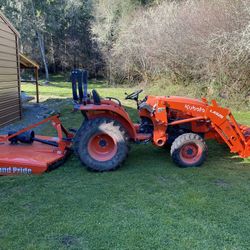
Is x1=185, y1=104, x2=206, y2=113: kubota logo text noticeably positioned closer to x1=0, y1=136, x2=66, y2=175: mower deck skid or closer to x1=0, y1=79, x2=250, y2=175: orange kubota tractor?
x1=0, y1=79, x2=250, y2=175: orange kubota tractor

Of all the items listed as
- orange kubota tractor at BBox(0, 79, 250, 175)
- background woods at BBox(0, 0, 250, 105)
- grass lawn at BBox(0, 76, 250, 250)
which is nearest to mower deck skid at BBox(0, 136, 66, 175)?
orange kubota tractor at BBox(0, 79, 250, 175)

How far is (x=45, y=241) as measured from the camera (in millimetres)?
2588

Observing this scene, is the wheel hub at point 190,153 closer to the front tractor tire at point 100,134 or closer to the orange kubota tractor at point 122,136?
the orange kubota tractor at point 122,136

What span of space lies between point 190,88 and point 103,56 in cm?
1113

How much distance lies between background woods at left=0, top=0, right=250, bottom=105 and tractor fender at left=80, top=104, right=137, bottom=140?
4.90m

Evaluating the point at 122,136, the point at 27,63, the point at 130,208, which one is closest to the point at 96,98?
the point at 122,136

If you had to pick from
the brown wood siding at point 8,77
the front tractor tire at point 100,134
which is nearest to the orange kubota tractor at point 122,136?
the front tractor tire at point 100,134

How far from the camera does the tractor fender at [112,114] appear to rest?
423 centimetres

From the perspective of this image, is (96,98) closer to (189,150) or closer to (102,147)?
(102,147)

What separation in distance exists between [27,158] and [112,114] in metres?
1.32

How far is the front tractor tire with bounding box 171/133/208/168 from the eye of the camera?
14.3ft

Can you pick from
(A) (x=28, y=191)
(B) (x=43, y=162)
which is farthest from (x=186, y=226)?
(B) (x=43, y=162)

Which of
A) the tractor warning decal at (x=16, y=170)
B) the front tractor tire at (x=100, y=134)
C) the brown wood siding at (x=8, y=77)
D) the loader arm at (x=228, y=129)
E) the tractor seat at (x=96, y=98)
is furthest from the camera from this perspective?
the brown wood siding at (x=8, y=77)

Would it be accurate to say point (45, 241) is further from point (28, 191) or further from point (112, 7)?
point (112, 7)
